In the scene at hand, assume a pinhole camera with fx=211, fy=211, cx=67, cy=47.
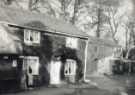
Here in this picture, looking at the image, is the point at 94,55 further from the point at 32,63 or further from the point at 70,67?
the point at 32,63

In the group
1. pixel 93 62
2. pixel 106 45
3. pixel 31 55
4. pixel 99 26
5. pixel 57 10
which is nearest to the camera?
pixel 31 55

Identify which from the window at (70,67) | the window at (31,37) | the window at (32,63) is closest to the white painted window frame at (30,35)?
the window at (31,37)

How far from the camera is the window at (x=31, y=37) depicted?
1753 cm

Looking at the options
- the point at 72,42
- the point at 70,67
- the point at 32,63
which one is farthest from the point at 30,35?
the point at 70,67

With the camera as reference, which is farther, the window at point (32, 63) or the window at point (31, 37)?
the window at point (31, 37)

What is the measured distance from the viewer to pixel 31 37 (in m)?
18.0

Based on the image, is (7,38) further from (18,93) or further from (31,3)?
(31,3)

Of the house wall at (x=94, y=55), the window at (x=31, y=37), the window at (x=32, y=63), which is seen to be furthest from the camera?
the house wall at (x=94, y=55)

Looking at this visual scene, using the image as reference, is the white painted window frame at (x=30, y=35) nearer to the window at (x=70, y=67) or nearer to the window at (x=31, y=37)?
the window at (x=31, y=37)

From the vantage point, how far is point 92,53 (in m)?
32.9

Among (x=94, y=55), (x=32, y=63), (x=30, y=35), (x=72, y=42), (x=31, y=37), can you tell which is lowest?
(x=32, y=63)

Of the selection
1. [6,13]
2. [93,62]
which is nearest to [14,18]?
[6,13]

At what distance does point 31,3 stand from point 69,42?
18.4m

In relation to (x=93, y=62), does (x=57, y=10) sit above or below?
above
